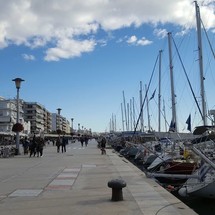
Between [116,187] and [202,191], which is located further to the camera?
[202,191]

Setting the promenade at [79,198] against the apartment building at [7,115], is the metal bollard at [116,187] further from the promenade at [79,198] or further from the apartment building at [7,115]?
the apartment building at [7,115]

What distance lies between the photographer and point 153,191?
14305 mm

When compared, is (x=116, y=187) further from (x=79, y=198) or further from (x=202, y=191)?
(x=202, y=191)

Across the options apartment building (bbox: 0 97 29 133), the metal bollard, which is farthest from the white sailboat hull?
apartment building (bbox: 0 97 29 133)

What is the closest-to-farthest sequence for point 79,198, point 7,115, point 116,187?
point 116,187 → point 79,198 → point 7,115

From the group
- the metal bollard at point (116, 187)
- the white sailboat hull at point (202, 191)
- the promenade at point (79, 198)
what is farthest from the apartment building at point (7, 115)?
the metal bollard at point (116, 187)

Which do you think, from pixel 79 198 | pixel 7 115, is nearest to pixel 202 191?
pixel 79 198

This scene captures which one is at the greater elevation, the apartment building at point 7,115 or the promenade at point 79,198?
the apartment building at point 7,115

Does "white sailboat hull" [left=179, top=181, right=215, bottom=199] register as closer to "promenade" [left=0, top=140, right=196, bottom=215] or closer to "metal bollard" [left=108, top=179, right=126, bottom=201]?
"promenade" [left=0, top=140, right=196, bottom=215]

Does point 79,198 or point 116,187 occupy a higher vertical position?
point 116,187

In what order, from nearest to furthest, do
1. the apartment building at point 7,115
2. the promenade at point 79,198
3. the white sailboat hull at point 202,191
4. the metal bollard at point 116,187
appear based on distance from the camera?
the promenade at point 79,198
the metal bollard at point 116,187
the white sailboat hull at point 202,191
the apartment building at point 7,115

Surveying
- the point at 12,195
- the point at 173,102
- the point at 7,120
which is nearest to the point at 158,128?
the point at 173,102

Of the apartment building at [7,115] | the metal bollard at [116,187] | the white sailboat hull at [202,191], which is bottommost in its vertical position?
the white sailboat hull at [202,191]

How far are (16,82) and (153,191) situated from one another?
26731 mm
